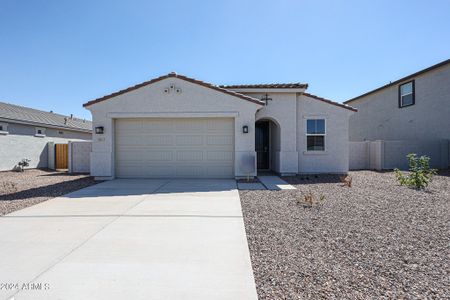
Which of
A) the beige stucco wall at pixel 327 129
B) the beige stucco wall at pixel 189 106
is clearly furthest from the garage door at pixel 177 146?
the beige stucco wall at pixel 327 129

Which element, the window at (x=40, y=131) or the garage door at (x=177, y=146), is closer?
the garage door at (x=177, y=146)

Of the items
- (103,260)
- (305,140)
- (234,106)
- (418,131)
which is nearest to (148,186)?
(234,106)

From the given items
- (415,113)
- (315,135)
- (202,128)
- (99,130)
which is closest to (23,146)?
(99,130)

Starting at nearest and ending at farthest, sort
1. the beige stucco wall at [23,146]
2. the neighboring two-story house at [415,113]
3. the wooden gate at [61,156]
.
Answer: the beige stucco wall at [23,146], the neighboring two-story house at [415,113], the wooden gate at [61,156]

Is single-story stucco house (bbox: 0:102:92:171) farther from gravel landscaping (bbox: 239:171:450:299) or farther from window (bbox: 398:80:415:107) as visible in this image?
window (bbox: 398:80:415:107)

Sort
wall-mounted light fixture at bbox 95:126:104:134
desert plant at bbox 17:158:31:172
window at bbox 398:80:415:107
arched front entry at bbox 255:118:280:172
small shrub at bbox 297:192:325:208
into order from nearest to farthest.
Answer: small shrub at bbox 297:192:325:208, wall-mounted light fixture at bbox 95:126:104:134, arched front entry at bbox 255:118:280:172, desert plant at bbox 17:158:31:172, window at bbox 398:80:415:107

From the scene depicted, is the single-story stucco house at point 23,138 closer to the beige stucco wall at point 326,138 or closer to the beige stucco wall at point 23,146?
the beige stucco wall at point 23,146

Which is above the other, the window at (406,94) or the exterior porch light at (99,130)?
the window at (406,94)

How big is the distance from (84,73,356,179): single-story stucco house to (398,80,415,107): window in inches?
349

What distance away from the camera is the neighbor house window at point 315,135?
12070mm

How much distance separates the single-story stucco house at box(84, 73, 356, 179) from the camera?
10.5 m

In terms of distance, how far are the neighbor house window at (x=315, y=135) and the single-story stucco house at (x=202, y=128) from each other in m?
0.05

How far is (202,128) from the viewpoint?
10.8 metres

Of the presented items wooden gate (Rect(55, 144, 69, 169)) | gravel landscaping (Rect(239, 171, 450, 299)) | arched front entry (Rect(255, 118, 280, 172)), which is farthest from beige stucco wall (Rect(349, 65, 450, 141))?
wooden gate (Rect(55, 144, 69, 169))
